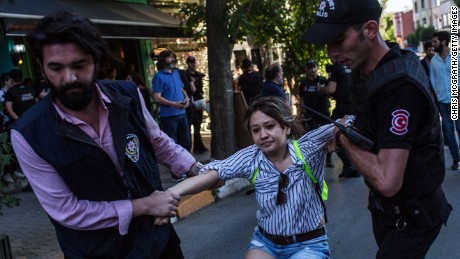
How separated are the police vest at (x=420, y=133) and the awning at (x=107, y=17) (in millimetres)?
6047

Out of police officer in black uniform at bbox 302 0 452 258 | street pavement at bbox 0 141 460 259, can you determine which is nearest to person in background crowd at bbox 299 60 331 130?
street pavement at bbox 0 141 460 259

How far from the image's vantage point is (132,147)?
238cm

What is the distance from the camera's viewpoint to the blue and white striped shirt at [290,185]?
3.04 meters

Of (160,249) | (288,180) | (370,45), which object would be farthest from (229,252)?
(370,45)

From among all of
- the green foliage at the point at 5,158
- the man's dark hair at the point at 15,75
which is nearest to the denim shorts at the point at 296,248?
the green foliage at the point at 5,158

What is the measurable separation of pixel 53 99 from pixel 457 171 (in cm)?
705

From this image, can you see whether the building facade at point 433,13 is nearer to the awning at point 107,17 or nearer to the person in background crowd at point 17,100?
the awning at point 107,17

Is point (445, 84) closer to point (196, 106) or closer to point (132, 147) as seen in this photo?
point (196, 106)

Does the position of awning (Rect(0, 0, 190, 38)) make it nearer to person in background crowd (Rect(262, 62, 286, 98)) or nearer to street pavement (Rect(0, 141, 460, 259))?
street pavement (Rect(0, 141, 460, 259))

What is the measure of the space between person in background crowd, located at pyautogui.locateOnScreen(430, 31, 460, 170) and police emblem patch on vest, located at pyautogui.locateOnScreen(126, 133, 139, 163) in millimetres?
6786

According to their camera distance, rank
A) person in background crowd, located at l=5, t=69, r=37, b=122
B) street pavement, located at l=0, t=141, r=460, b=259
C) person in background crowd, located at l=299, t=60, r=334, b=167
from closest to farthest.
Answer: street pavement, located at l=0, t=141, r=460, b=259 → person in background crowd, located at l=5, t=69, r=37, b=122 → person in background crowd, located at l=299, t=60, r=334, b=167

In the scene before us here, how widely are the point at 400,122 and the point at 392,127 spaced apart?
1.5 inches

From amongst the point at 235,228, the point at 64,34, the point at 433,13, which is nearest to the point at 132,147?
the point at 64,34

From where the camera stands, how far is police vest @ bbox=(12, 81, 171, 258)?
2193 mm
